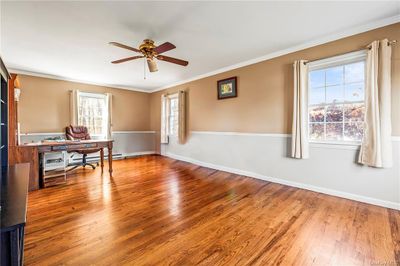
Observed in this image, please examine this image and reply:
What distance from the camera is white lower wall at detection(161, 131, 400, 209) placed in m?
2.34

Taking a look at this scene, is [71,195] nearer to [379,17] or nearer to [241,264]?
[241,264]

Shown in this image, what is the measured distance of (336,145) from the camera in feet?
8.80

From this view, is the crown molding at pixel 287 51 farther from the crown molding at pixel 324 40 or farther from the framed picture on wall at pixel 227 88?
the framed picture on wall at pixel 227 88

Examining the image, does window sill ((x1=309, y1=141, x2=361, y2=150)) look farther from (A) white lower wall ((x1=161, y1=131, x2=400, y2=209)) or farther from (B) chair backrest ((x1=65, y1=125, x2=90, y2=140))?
(B) chair backrest ((x1=65, y1=125, x2=90, y2=140))

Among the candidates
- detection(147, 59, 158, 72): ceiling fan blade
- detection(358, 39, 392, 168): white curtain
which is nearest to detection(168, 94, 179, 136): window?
detection(147, 59, 158, 72): ceiling fan blade

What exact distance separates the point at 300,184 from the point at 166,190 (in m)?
2.22

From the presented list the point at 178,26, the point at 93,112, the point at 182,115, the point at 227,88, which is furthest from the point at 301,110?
the point at 93,112

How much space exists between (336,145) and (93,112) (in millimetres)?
5933

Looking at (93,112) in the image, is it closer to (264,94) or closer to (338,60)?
(264,94)

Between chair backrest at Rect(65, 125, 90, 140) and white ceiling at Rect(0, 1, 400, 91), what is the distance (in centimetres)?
166

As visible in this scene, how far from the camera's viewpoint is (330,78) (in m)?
2.82

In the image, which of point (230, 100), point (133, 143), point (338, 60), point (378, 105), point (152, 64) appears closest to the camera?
point (378, 105)

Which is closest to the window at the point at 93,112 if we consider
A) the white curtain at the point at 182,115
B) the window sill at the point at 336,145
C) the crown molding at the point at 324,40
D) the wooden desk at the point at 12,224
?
the white curtain at the point at 182,115

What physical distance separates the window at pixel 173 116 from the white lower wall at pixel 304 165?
1032mm
